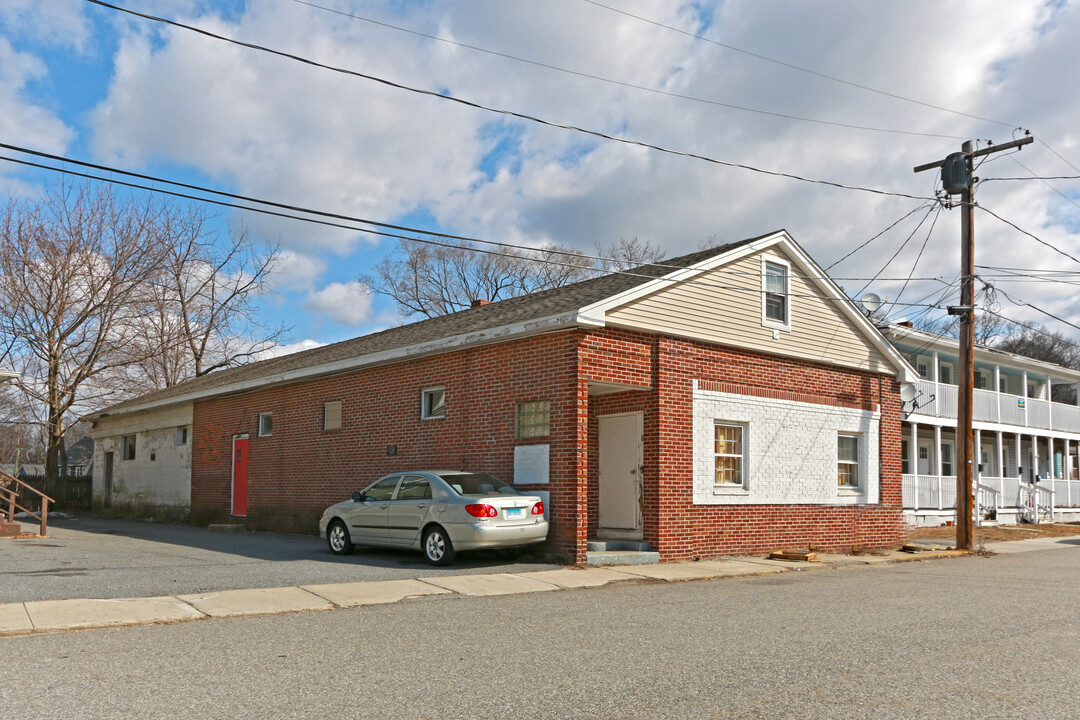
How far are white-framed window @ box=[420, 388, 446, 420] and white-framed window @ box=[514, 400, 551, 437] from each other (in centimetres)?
216

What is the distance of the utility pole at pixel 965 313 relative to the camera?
62.4 ft

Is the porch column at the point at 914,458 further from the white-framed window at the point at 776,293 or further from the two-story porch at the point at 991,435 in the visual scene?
the white-framed window at the point at 776,293

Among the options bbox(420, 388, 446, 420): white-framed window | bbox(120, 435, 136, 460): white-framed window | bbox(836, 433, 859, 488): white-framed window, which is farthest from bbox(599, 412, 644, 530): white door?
bbox(120, 435, 136, 460): white-framed window

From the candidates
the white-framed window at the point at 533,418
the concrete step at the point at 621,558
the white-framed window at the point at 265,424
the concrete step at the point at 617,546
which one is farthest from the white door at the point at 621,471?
the white-framed window at the point at 265,424

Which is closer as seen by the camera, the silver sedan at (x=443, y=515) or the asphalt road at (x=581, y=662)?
the asphalt road at (x=581, y=662)

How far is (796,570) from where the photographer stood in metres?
14.6

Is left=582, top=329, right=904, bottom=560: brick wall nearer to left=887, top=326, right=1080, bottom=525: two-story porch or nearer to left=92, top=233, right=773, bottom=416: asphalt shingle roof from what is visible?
left=92, top=233, right=773, bottom=416: asphalt shingle roof

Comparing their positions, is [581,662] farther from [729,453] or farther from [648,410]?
[729,453]

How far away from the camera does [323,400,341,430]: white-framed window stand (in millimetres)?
19575

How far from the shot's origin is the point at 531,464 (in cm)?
1470

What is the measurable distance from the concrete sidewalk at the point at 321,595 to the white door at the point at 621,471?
58.6 inches

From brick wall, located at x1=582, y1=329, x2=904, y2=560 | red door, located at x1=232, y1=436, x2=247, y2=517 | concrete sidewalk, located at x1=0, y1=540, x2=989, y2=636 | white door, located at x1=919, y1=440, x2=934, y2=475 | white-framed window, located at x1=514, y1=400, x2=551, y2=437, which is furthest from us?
white door, located at x1=919, y1=440, x2=934, y2=475

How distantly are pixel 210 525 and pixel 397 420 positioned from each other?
814cm

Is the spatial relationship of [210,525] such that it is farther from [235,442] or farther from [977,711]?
[977,711]
